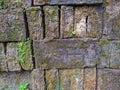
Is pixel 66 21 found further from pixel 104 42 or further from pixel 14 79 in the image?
pixel 14 79

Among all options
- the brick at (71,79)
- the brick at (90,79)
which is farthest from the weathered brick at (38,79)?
the brick at (90,79)

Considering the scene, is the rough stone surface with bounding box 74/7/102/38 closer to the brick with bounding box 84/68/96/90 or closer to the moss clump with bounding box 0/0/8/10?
the brick with bounding box 84/68/96/90

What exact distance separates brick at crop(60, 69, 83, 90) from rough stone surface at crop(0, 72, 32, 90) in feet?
1.34

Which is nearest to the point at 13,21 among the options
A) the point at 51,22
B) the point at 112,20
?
the point at 51,22

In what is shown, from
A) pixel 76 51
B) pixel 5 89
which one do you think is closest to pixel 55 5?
pixel 76 51

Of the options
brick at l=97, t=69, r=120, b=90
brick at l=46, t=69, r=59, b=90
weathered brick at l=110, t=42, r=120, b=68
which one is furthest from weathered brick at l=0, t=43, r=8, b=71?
weathered brick at l=110, t=42, r=120, b=68

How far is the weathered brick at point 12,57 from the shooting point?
9.94 feet

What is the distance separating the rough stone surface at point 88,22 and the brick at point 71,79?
43cm

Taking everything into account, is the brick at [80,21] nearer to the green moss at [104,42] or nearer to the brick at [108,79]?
the green moss at [104,42]

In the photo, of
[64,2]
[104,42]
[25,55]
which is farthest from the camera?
[25,55]

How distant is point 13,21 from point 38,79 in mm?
715

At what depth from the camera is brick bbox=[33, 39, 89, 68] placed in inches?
117

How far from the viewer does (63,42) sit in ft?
9.71

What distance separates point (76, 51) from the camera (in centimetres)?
299
